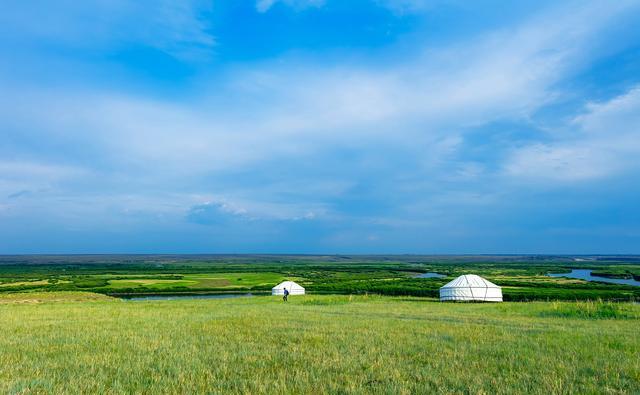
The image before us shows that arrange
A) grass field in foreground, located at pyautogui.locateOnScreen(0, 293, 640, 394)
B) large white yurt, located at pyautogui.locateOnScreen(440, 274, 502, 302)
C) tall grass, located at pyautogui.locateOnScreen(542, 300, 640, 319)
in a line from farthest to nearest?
1. large white yurt, located at pyautogui.locateOnScreen(440, 274, 502, 302)
2. tall grass, located at pyautogui.locateOnScreen(542, 300, 640, 319)
3. grass field in foreground, located at pyautogui.locateOnScreen(0, 293, 640, 394)

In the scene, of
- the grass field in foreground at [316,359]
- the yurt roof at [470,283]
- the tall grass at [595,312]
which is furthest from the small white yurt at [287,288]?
the grass field in foreground at [316,359]

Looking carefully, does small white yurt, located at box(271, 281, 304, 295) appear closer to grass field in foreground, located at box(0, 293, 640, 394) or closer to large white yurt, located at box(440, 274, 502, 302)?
large white yurt, located at box(440, 274, 502, 302)

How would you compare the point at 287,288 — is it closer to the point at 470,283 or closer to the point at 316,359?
the point at 470,283

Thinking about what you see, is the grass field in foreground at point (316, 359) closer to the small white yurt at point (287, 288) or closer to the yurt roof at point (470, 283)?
the yurt roof at point (470, 283)

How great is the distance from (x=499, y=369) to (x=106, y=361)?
346 inches

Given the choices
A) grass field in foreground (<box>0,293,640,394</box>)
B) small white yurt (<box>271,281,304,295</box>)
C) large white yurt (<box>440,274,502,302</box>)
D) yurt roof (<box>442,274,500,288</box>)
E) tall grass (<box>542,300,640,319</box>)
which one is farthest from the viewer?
small white yurt (<box>271,281,304,295</box>)

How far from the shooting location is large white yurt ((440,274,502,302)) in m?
45.9

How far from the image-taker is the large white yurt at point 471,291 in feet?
151

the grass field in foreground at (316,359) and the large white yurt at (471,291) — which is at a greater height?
the grass field in foreground at (316,359)

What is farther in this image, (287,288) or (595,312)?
(287,288)

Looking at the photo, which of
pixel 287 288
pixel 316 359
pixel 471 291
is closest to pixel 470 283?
pixel 471 291

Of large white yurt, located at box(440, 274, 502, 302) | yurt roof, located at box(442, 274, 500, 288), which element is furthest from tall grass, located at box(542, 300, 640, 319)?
yurt roof, located at box(442, 274, 500, 288)

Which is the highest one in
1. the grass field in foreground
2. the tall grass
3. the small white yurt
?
the grass field in foreground

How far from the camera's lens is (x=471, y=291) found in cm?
4600
